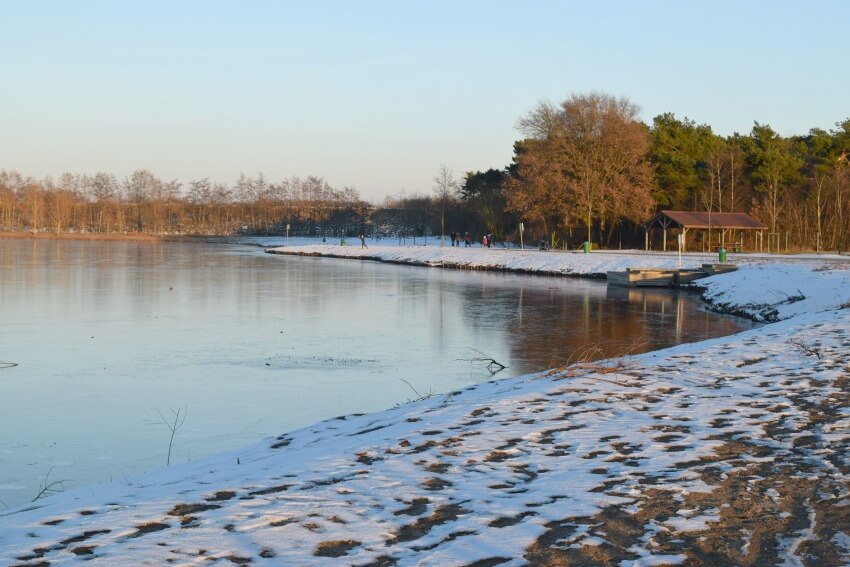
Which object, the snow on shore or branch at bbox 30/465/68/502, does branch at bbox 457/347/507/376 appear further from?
branch at bbox 30/465/68/502

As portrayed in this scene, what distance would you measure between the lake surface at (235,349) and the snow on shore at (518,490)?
68.3 inches

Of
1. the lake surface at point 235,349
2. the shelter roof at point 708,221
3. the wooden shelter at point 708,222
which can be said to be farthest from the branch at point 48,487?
the shelter roof at point 708,221

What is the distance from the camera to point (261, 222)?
12594cm

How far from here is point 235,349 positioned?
1606cm

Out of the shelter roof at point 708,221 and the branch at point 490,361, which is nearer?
the branch at point 490,361

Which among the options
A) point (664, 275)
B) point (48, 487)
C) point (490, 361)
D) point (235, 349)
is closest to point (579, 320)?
point (490, 361)

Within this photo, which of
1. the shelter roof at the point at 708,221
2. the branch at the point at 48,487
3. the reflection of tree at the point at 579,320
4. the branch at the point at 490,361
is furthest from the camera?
the shelter roof at the point at 708,221

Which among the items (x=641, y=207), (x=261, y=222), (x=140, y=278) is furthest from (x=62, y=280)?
(x=261, y=222)

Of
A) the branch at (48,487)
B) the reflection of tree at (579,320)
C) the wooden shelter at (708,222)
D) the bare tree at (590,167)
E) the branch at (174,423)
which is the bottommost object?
the branch at (48,487)

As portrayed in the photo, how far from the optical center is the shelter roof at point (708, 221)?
5194cm

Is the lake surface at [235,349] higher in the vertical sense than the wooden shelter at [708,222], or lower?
lower

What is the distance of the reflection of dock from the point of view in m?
36.6

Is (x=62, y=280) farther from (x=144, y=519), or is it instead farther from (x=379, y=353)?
(x=144, y=519)

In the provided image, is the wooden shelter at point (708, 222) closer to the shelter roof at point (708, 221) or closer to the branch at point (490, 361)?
the shelter roof at point (708, 221)
